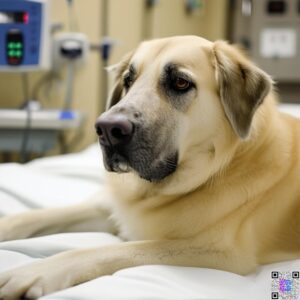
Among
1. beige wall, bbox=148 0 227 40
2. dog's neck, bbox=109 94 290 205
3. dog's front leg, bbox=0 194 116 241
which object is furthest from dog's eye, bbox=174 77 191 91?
beige wall, bbox=148 0 227 40

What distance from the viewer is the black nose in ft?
3.03

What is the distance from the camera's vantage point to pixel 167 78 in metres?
1.08

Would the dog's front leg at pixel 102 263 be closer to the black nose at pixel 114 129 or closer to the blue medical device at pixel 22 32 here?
the black nose at pixel 114 129

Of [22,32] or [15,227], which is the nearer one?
[15,227]

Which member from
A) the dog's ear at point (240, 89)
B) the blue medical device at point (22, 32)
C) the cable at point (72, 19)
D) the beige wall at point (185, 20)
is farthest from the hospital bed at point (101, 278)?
the beige wall at point (185, 20)

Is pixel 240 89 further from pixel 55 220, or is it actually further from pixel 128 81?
pixel 55 220

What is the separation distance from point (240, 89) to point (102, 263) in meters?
0.49

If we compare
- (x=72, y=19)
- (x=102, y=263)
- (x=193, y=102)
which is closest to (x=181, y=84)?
(x=193, y=102)

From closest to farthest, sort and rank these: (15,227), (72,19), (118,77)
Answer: (15,227), (118,77), (72,19)

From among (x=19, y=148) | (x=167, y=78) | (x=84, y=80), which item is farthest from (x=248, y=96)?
(x=84, y=80)

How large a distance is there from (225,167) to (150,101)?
238 millimetres

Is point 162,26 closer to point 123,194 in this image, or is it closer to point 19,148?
point 19,148

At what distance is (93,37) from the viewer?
304cm

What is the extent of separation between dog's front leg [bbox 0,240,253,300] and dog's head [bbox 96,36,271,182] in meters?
0.17
